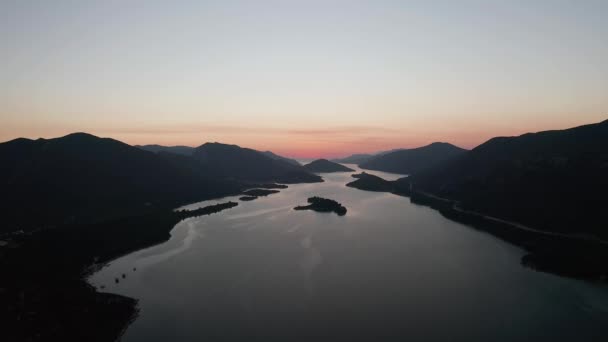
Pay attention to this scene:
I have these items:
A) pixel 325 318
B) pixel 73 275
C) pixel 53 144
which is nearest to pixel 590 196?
pixel 325 318

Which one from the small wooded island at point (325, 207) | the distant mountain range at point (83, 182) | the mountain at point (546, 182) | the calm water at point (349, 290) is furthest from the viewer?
the small wooded island at point (325, 207)

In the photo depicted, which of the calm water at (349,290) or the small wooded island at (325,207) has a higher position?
the small wooded island at (325,207)

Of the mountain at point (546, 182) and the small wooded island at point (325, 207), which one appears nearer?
the mountain at point (546, 182)

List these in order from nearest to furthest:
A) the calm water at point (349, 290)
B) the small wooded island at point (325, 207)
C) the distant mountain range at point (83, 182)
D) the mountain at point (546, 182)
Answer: the calm water at point (349, 290)
the mountain at point (546, 182)
the distant mountain range at point (83, 182)
the small wooded island at point (325, 207)

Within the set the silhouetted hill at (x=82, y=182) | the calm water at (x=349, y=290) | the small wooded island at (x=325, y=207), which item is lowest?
the calm water at (x=349, y=290)

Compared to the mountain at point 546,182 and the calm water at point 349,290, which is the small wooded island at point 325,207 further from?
the mountain at point 546,182

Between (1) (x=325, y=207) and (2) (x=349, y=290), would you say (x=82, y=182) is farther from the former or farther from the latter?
(2) (x=349, y=290)

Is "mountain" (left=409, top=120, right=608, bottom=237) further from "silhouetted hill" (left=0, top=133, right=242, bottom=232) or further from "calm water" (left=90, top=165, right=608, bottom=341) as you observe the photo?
"silhouetted hill" (left=0, top=133, right=242, bottom=232)

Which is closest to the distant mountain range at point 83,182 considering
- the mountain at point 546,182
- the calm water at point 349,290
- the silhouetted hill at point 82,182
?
the silhouetted hill at point 82,182
